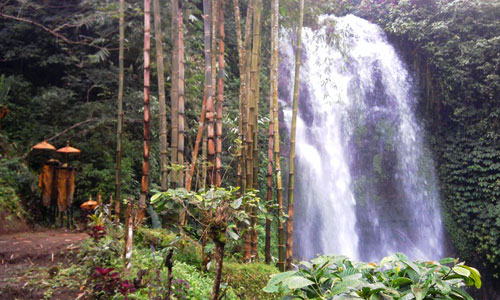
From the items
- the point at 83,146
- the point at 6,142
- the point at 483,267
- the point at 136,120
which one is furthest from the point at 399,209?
the point at 6,142

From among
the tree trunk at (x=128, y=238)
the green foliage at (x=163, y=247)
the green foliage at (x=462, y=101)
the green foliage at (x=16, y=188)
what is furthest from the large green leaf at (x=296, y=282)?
the green foliage at (x=462, y=101)

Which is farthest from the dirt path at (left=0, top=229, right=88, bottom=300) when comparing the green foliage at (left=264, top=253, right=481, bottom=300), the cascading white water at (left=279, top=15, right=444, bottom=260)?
the cascading white water at (left=279, top=15, right=444, bottom=260)

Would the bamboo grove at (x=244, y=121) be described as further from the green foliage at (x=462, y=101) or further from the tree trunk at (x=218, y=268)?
the green foliage at (x=462, y=101)

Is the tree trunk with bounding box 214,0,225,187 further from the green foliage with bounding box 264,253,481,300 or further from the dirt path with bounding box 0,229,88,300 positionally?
the green foliage with bounding box 264,253,481,300

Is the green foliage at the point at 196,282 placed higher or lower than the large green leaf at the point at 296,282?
lower

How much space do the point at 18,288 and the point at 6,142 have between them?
4264mm

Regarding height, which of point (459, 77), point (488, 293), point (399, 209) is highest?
point (459, 77)

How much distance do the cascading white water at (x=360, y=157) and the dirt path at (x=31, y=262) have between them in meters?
4.98

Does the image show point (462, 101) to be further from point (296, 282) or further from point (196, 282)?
point (296, 282)

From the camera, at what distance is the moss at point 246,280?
131 inches

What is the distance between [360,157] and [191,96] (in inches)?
194

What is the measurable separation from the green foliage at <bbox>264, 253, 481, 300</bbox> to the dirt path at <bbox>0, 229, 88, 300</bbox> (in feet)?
6.00

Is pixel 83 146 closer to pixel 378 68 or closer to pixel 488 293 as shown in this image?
pixel 378 68

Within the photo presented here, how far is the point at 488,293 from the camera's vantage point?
8711 mm
